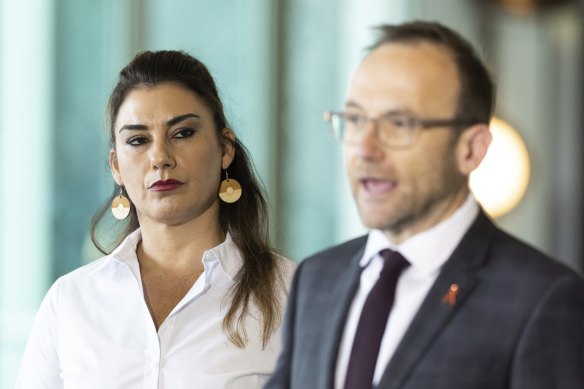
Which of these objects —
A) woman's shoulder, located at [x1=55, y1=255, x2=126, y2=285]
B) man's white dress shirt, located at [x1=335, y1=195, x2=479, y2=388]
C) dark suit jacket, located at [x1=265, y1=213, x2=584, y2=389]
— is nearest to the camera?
dark suit jacket, located at [x1=265, y1=213, x2=584, y2=389]

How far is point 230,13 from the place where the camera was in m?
6.73

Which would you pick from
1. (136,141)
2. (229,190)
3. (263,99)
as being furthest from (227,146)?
(263,99)

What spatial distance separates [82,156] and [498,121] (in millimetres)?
2681

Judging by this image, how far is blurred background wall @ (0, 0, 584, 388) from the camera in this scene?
214 inches

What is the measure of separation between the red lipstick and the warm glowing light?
483 cm

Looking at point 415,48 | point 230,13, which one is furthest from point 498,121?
point 415,48

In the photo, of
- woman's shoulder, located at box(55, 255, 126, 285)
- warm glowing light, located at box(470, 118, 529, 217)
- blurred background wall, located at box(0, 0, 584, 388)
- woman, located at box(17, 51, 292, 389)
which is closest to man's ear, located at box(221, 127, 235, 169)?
woman, located at box(17, 51, 292, 389)

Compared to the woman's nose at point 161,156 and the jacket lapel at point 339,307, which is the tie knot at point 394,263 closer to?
the jacket lapel at point 339,307

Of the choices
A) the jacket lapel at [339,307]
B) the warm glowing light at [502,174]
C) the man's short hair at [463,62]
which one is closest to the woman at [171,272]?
the jacket lapel at [339,307]

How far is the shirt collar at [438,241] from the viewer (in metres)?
1.53

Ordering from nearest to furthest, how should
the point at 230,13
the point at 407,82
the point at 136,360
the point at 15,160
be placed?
the point at 407,82
the point at 136,360
the point at 15,160
the point at 230,13

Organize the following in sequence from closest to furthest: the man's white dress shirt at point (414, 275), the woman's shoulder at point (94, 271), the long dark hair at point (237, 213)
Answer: the man's white dress shirt at point (414, 275)
the long dark hair at point (237, 213)
the woman's shoulder at point (94, 271)

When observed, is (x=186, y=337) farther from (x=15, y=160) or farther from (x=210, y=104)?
(x=15, y=160)

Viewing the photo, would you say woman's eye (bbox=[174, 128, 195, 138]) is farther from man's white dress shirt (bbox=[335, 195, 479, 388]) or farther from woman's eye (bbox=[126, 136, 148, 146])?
man's white dress shirt (bbox=[335, 195, 479, 388])
